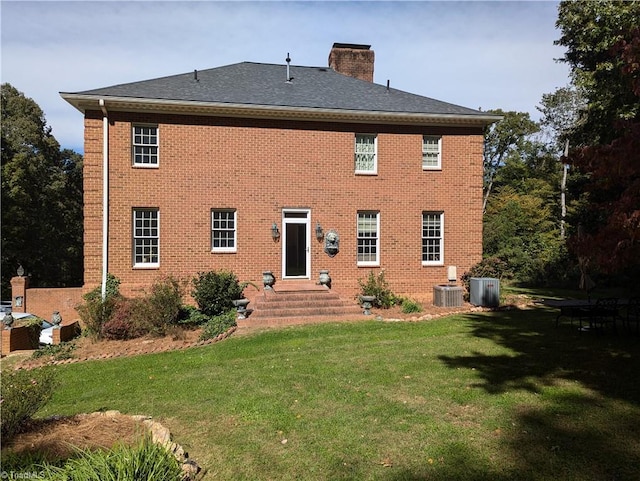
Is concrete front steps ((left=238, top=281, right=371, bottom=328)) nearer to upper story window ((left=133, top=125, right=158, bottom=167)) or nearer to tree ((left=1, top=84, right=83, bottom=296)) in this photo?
upper story window ((left=133, top=125, right=158, bottom=167))

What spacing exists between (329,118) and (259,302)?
23.7 feet

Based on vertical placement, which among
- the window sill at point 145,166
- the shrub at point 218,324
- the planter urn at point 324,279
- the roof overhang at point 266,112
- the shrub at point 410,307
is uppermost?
the roof overhang at point 266,112

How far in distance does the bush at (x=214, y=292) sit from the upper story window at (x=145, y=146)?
14.8 feet

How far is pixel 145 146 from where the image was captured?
15.0 m

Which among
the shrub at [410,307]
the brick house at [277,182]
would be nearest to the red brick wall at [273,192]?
the brick house at [277,182]

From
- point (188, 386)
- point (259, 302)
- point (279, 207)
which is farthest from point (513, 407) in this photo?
point (279, 207)

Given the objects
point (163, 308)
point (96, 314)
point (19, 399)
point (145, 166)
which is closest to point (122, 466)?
point (19, 399)

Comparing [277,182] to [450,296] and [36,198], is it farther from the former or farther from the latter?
[36,198]

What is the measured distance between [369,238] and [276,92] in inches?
260

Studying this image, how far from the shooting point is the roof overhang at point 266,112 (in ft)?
46.8

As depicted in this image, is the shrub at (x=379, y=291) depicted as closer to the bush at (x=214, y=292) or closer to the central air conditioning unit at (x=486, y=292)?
the central air conditioning unit at (x=486, y=292)

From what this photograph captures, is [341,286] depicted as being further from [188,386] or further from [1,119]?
[1,119]

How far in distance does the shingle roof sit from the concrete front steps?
21.4 ft

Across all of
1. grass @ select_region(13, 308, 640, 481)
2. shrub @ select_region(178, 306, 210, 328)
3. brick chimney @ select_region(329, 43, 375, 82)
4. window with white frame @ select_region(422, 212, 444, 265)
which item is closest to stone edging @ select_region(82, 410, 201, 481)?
grass @ select_region(13, 308, 640, 481)
